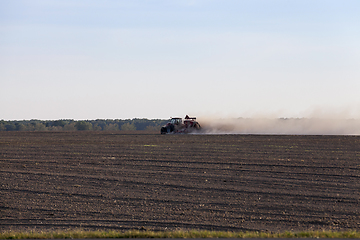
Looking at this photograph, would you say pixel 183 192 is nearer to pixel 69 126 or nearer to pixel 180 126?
pixel 180 126

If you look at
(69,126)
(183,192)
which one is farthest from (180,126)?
(69,126)

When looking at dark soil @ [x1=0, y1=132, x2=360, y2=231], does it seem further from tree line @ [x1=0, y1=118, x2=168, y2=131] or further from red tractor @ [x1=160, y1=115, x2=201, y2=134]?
tree line @ [x1=0, y1=118, x2=168, y2=131]

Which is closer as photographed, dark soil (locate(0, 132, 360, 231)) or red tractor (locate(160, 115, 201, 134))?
dark soil (locate(0, 132, 360, 231))

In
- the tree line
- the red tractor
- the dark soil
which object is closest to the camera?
the dark soil

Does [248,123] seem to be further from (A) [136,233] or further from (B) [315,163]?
(A) [136,233]

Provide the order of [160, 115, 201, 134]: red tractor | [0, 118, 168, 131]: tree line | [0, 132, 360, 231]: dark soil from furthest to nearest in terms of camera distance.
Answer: [0, 118, 168, 131]: tree line → [160, 115, 201, 134]: red tractor → [0, 132, 360, 231]: dark soil

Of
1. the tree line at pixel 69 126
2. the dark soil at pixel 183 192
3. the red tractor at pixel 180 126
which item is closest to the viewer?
the dark soil at pixel 183 192

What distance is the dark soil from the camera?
1167 centimetres

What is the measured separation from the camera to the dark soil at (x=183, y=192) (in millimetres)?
11672

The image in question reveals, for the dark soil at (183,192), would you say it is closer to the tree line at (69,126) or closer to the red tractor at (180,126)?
the red tractor at (180,126)

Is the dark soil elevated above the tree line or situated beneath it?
situated beneath

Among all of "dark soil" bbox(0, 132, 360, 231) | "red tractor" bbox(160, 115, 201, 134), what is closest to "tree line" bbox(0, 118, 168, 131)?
"red tractor" bbox(160, 115, 201, 134)

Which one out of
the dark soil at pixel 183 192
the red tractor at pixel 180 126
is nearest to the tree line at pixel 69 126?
the red tractor at pixel 180 126

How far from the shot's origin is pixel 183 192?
15.7m
